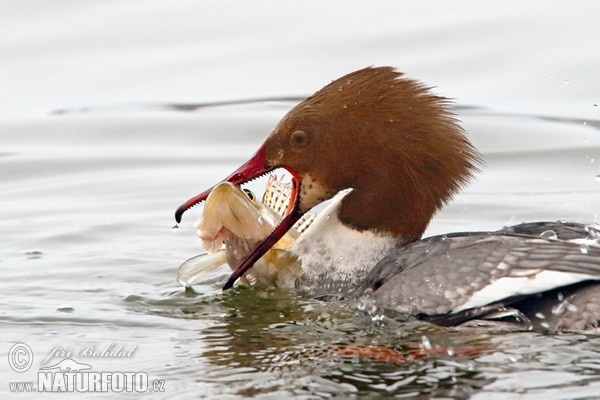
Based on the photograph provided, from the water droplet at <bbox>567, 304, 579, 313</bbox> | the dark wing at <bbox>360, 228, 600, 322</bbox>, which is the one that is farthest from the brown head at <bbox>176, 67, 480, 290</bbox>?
the water droplet at <bbox>567, 304, 579, 313</bbox>

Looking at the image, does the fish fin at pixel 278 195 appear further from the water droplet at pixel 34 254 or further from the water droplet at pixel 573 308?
the water droplet at pixel 573 308

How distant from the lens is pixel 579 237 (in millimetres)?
6664

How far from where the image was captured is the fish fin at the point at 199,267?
740cm

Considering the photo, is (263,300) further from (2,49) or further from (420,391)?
(2,49)

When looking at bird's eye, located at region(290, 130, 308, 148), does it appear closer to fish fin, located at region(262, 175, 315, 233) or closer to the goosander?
the goosander

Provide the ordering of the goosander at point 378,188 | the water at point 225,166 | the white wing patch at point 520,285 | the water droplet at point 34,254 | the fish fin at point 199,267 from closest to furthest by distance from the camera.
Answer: the water at point 225,166 < the white wing patch at point 520,285 < the goosander at point 378,188 < the fish fin at point 199,267 < the water droplet at point 34,254

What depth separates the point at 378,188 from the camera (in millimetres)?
6965

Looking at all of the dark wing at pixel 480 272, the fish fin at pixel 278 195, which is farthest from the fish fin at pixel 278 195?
the dark wing at pixel 480 272

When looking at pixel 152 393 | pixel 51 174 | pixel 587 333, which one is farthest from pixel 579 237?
pixel 51 174

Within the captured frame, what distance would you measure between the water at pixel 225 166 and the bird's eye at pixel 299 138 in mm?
881

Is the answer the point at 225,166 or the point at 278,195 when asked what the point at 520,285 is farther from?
the point at 225,166

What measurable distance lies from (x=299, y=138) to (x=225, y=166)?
Answer: 4144 millimetres

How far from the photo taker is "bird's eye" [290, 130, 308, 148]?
696 centimetres

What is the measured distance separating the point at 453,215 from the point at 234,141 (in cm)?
306
